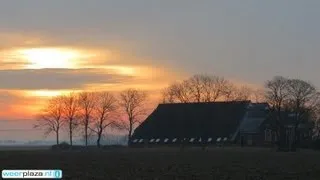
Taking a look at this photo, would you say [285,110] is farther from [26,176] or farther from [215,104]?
[26,176]

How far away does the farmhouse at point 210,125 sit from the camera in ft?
427

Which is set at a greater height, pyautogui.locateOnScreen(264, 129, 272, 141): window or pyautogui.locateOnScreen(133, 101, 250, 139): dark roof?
pyautogui.locateOnScreen(133, 101, 250, 139): dark roof

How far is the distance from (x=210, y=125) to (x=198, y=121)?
2910 millimetres

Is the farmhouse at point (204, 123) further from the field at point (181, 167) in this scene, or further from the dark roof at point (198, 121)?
the field at point (181, 167)

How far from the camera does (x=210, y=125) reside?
137500 millimetres

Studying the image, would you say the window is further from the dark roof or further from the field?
the field

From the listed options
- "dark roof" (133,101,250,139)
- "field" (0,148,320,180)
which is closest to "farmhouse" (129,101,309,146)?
"dark roof" (133,101,250,139)

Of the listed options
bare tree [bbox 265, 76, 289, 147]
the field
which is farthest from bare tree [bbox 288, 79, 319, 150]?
the field

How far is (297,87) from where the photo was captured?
419 ft

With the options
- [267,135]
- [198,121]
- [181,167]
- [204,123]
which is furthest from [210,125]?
[181,167]

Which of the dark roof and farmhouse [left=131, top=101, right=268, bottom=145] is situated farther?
the dark roof

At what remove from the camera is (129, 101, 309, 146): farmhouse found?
13025 cm

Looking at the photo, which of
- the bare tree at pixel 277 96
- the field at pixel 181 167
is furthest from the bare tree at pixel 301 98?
the field at pixel 181 167

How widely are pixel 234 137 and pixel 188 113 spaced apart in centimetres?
1263
